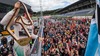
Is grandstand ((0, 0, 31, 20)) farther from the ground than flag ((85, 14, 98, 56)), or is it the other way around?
flag ((85, 14, 98, 56))

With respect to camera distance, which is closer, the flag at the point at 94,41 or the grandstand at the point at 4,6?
the flag at the point at 94,41

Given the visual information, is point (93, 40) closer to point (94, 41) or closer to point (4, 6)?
point (94, 41)

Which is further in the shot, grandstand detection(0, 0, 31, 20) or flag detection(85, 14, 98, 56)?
grandstand detection(0, 0, 31, 20)

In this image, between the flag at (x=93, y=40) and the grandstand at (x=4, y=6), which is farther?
the grandstand at (x=4, y=6)

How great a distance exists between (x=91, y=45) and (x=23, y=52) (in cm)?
259

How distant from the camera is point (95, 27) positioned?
2465 millimetres

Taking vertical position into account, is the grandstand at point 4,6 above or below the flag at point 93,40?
below

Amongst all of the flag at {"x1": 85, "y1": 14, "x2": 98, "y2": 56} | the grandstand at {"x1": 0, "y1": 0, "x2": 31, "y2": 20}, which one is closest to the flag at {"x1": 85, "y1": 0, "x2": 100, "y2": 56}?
the flag at {"x1": 85, "y1": 14, "x2": 98, "y2": 56}

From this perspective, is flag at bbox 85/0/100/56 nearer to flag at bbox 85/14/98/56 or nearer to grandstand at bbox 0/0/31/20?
flag at bbox 85/14/98/56

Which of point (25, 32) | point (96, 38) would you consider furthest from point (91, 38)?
point (25, 32)

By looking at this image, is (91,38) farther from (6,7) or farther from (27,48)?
(6,7)

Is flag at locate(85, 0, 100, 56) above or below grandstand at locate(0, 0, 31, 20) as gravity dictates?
above

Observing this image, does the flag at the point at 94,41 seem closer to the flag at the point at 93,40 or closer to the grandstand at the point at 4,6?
the flag at the point at 93,40

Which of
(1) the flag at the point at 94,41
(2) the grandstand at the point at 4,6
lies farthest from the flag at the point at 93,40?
(2) the grandstand at the point at 4,6
